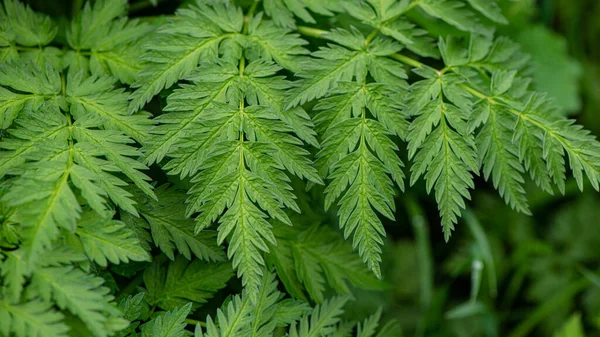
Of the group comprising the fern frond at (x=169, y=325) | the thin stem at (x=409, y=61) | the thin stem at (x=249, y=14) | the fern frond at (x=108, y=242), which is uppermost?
the thin stem at (x=409, y=61)

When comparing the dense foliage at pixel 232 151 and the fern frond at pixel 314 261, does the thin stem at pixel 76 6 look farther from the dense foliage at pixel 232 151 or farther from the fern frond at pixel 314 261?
the fern frond at pixel 314 261

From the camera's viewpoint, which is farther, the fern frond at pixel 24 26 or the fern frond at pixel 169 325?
the fern frond at pixel 24 26

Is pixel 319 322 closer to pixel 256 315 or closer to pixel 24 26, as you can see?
pixel 256 315

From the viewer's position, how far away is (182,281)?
1.44 meters

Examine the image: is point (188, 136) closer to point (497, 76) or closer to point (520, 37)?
point (497, 76)

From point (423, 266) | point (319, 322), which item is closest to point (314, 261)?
point (319, 322)

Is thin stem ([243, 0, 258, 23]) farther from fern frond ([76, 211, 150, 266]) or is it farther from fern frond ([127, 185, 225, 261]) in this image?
fern frond ([76, 211, 150, 266])

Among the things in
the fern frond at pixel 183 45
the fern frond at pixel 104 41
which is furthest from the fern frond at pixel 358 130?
the fern frond at pixel 104 41

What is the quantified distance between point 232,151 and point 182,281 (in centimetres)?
39

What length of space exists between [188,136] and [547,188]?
0.85 meters

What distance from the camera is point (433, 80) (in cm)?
143

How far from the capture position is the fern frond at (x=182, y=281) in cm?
142

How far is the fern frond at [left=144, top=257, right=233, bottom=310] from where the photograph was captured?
142 centimetres

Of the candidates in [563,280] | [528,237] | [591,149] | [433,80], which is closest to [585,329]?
[563,280]
